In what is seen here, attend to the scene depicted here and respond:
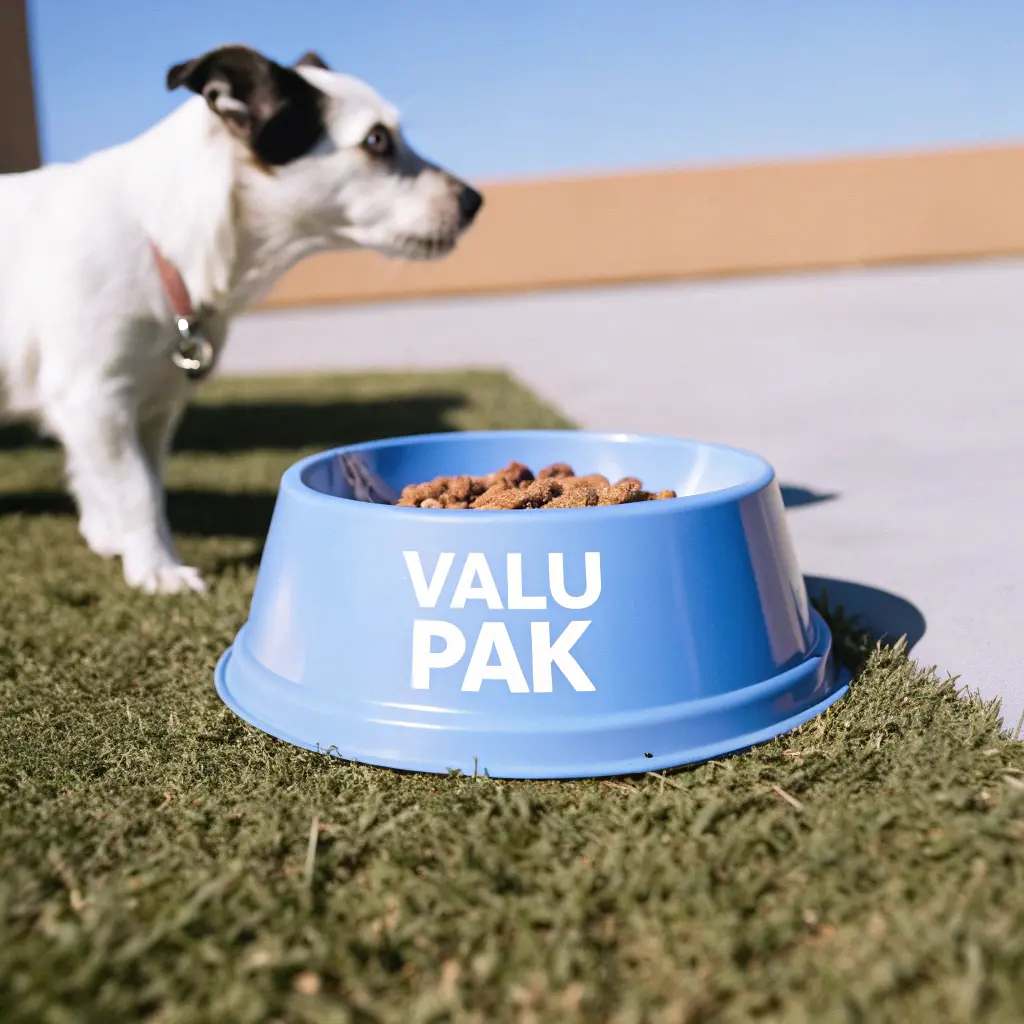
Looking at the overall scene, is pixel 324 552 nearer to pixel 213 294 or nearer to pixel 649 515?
pixel 649 515

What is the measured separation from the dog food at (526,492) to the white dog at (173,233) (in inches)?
26.6

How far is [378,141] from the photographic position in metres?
Answer: 2.17

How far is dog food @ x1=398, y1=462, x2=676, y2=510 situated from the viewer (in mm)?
1614

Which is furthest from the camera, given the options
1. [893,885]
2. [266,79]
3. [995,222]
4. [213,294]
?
[995,222]

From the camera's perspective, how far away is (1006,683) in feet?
5.08

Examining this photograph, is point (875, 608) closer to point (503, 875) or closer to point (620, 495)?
point (620, 495)

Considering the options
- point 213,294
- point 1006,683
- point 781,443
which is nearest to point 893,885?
point 1006,683

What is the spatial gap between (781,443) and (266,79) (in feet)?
6.55

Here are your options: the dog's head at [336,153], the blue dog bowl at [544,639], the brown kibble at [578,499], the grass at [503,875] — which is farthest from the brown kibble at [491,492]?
the dog's head at [336,153]

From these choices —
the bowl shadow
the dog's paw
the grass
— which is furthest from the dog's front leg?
the bowl shadow

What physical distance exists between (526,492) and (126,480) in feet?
3.28

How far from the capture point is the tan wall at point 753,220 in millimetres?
12289

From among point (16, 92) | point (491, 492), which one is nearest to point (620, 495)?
point (491, 492)

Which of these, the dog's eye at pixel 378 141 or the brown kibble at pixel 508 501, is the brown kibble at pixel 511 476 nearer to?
the brown kibble at pixel 508 501
